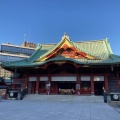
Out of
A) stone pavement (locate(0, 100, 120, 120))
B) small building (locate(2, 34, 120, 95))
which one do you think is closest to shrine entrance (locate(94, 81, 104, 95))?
small building (locate(2, 34, 120, 95))

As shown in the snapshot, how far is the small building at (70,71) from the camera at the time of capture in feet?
79.8

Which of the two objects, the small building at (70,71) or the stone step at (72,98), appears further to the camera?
the small building at (70,71)

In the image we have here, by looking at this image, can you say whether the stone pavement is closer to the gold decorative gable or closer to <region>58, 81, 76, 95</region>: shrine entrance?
<region>58, 81, 76, 95</region>: shrine entrance

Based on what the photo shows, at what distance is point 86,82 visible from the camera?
1066 inches

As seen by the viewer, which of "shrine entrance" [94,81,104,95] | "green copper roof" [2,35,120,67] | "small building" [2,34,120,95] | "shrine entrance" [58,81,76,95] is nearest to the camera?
"green copper roof" [2,35,120,67]

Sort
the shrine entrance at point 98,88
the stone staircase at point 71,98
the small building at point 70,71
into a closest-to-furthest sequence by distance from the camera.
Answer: the stone staircase at point 71,98 → the small building at point 70,71 → the shrine entrance at point 98,88

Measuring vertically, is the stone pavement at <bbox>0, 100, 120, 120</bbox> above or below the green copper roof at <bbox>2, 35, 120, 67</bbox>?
below

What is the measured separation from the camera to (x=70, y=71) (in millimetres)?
26578

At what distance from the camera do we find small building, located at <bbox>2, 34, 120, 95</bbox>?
2433cm

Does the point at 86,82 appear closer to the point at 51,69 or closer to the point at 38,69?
the point at 51,69

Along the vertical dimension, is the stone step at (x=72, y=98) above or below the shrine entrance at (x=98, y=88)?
below

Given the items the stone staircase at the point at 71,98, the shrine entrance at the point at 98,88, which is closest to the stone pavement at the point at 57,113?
the stone staircase at the point at 71,98

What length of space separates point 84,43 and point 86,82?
34.1ft

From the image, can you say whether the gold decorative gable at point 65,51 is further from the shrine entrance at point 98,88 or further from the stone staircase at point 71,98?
the stone staircase at point 71,98
